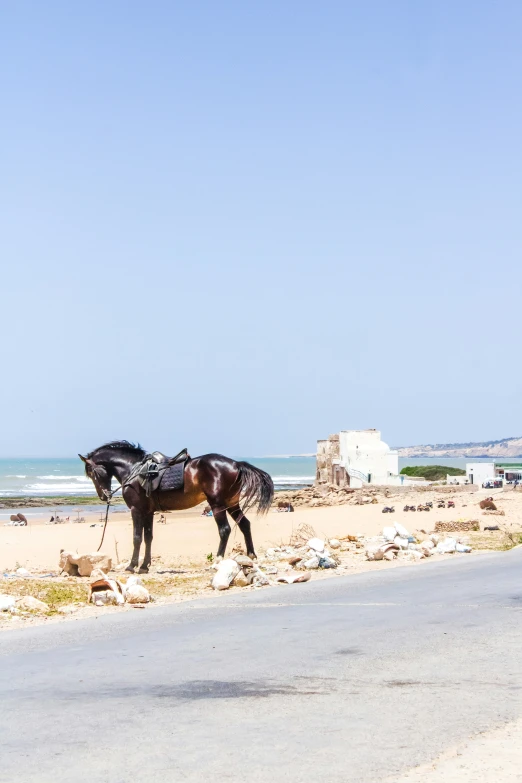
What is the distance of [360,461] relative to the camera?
6819cm

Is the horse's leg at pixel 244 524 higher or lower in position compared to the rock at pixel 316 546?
higher

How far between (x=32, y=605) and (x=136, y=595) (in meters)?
1.37

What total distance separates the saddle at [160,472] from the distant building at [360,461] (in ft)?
161

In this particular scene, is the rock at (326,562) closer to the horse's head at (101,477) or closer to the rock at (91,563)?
the rock at (91,563)

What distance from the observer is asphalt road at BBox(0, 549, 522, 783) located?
228 inches

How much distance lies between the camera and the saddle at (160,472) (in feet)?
58.2

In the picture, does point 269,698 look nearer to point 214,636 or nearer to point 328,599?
point 214,636

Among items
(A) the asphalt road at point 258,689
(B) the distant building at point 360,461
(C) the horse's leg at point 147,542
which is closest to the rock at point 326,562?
(C) the horse's leg at point 147,542

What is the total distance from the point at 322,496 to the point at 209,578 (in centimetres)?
3909

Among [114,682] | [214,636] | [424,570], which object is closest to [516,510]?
[424,570]

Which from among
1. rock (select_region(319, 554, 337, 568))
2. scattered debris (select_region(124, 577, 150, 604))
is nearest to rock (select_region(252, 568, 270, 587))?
scattered debris (select_region(124, 577, 150, 604))

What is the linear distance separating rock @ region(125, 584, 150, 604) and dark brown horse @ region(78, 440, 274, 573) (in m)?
4.27

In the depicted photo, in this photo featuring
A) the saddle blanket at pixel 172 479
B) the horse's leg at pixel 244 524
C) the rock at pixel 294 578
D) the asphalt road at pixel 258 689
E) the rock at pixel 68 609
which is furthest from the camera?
the horse's leg at pixel 244 524

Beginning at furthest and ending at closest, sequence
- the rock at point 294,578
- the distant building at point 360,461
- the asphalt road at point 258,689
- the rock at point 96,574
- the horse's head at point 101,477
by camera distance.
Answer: the distant building at point 360,461 < the horse's head at point 101,477 < the rock at point 96,574 < the rock at point 294,578 < the asphalt road at point 258,689
